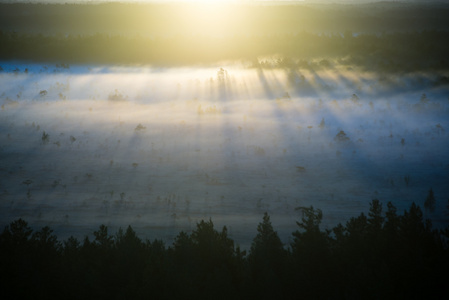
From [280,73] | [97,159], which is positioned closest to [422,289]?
[97,159]

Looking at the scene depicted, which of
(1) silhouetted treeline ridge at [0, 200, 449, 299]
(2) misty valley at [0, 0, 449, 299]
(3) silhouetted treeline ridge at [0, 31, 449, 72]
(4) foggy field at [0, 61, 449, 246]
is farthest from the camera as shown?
(3) silhouetted treeline ridge at [0, 31, 449, 72]

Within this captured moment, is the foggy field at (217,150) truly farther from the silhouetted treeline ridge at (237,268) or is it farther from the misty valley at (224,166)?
the silhouetted treeline ridge at (237,268)

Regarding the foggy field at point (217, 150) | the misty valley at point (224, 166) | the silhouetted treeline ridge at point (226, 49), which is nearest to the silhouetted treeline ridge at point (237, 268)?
the misty valley at point (224, 166)

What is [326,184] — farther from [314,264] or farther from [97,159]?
[97,159]

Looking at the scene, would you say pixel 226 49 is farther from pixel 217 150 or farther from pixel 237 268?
pixel 237 268

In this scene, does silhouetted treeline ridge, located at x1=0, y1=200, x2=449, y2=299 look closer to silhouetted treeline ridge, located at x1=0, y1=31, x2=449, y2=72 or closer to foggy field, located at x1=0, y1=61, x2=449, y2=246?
foggy field, located at x1=0, y1=61, x2=449, y2=246

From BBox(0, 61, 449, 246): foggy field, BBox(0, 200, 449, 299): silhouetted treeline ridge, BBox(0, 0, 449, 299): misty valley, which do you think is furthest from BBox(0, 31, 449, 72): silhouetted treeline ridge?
BBox(0, 200, 449, 299): silhouetted treeline ridge

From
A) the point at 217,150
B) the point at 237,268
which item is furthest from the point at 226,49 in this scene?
the point at 237,268
